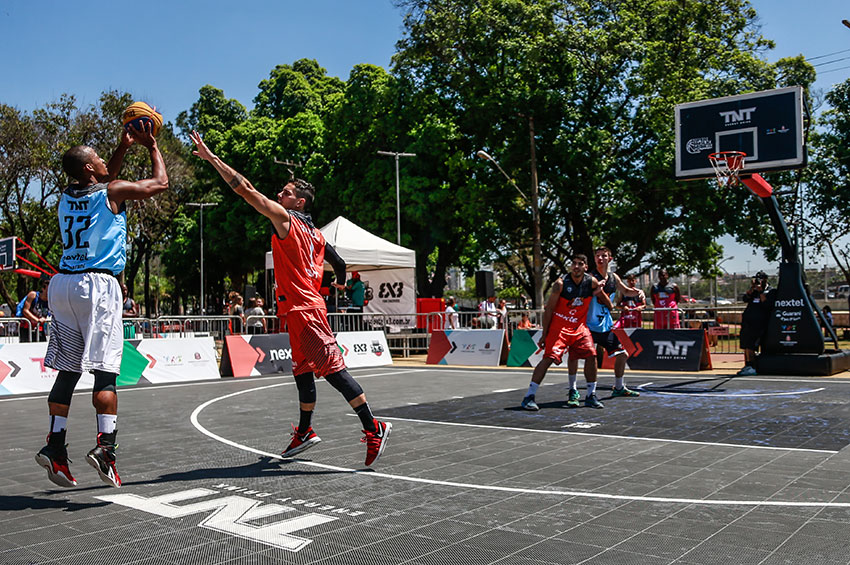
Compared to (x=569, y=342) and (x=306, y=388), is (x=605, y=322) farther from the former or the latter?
(x=306, y=388)

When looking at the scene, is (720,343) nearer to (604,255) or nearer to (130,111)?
(604,255)

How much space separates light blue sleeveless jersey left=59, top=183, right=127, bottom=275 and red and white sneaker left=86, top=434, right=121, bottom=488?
121 cm

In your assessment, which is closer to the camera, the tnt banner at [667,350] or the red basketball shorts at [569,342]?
the red basketball shorts at [569,342]

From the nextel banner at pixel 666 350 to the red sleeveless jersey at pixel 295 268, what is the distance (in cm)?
1101

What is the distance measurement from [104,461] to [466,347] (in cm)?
1482

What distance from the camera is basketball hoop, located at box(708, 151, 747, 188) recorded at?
15008 mm

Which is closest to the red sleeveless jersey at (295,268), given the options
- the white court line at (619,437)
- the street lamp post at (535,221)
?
the white court line at (619,437)

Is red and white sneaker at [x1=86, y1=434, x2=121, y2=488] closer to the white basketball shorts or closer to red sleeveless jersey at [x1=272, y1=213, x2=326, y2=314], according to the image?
the white basketball shorts

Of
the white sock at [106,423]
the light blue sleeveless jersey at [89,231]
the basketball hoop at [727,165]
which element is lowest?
the white sock at [106,423]

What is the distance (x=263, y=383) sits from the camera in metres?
15.3

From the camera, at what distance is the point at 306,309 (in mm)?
6289

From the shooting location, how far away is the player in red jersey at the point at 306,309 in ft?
20.2

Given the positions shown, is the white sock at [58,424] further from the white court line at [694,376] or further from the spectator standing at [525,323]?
the spectator standing at [525,323]

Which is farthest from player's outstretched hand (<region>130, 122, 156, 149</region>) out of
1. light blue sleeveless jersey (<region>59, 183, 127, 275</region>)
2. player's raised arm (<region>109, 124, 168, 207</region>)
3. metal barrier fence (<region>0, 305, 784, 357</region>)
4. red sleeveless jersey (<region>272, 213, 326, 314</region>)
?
metal barrier fence (<region>0, 305, 784, 357</region>)
